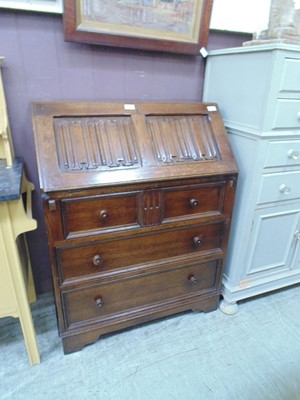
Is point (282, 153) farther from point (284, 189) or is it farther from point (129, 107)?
point (129, 107)

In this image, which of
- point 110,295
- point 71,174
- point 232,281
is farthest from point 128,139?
point 232,281

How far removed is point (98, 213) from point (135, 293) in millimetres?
502

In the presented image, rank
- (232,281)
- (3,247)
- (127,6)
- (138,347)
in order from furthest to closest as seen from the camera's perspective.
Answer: (232,281) → (138,347) → (127,6) → (3,247)

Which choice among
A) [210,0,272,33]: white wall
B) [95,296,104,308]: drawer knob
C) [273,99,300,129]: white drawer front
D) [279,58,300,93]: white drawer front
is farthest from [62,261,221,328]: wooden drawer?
[210,0,272,33]: white wall

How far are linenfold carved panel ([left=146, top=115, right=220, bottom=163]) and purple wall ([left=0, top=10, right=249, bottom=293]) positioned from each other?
0.35 metres

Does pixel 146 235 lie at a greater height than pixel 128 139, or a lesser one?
lesser

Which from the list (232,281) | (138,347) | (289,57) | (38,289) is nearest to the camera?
(289,57)

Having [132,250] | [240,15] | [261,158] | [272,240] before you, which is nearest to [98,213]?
[132,250]

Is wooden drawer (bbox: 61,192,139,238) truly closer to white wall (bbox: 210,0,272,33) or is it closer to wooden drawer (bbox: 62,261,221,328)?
wooden drawer (bbox: 62,261,221,328)

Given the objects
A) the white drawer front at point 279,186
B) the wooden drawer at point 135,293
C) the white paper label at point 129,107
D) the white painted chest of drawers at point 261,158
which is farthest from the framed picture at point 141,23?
the wooden drawer at point 135,293

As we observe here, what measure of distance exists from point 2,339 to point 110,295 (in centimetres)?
63

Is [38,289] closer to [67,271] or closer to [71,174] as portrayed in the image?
[67,271]

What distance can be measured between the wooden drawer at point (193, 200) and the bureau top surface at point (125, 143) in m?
0.08

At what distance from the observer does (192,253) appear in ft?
4.73
